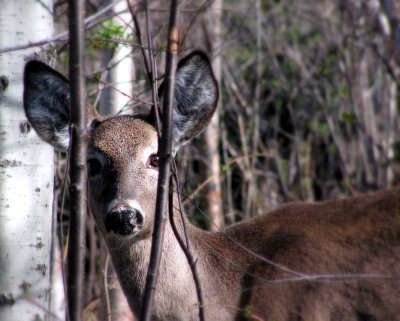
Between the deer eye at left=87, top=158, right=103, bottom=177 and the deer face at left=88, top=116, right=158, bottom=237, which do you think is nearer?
the deer face at left=88, top=116, right=158, bottom=237

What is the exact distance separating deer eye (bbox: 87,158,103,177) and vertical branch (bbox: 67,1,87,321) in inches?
80.6

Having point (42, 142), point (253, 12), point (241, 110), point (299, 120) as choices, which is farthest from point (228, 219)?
point (42, 142)

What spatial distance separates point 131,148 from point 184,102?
0.53 m

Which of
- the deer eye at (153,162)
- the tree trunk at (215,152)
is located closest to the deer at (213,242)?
the deer eye at (153,162)

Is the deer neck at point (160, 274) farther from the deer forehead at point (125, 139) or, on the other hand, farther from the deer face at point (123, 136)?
the deer forehead at point (125, 139)

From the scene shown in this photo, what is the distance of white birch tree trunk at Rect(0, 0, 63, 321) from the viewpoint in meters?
4.20

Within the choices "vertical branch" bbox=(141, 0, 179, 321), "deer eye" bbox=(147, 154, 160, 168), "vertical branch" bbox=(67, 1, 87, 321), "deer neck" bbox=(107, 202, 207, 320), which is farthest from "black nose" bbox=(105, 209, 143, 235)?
"vertical branch" bbox=(67, 1, 87, 321)

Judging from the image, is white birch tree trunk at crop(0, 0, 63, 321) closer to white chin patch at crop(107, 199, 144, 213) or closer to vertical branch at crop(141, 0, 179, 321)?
white chin patch at crop(107, 199, 144, 213)

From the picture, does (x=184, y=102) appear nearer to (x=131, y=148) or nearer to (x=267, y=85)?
(x=131, y=148)

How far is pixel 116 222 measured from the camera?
4.53 metres

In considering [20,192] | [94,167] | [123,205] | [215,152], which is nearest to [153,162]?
[94,167]

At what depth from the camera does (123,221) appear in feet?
14.9

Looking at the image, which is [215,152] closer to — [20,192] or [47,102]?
[47,102]

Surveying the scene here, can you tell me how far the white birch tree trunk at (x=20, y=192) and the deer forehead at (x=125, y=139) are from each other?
0.70 meters
